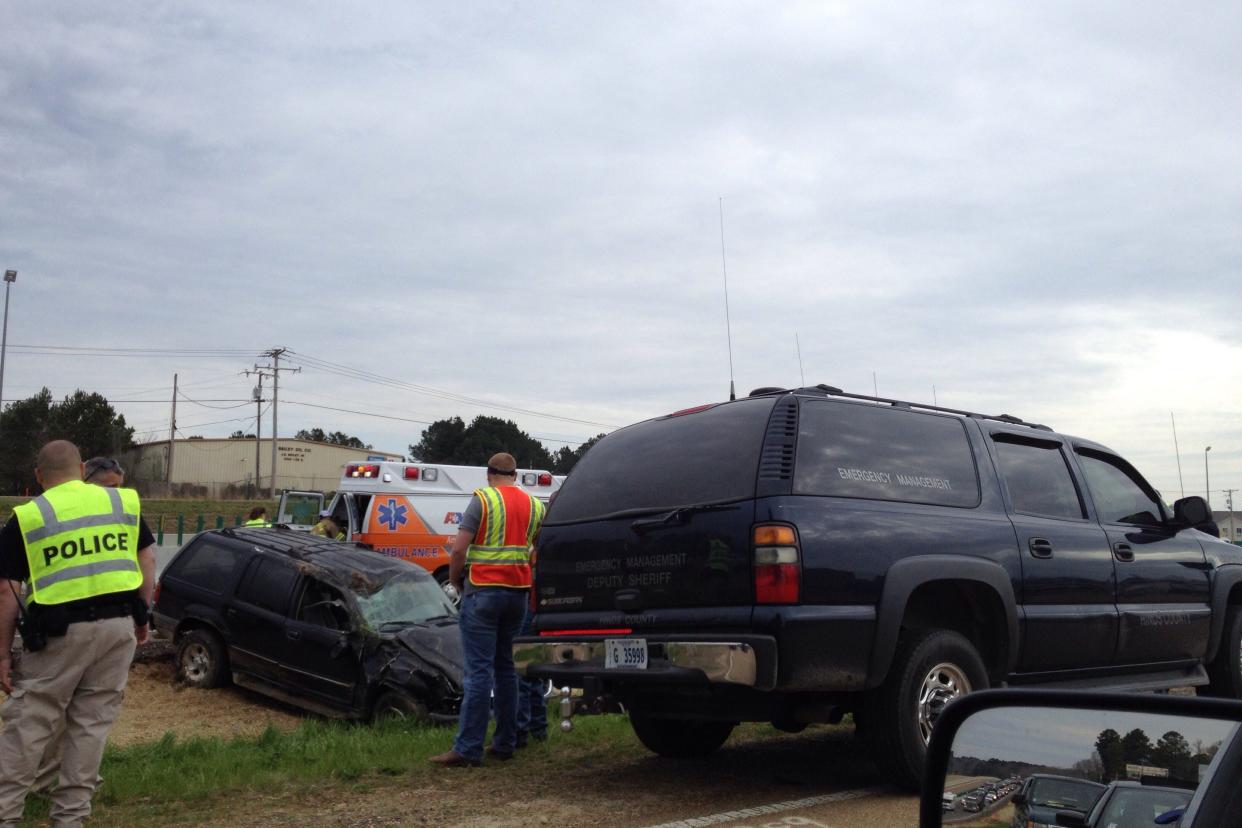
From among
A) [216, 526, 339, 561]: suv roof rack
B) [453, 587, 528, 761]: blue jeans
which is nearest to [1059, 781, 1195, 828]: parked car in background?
[453, 587, 528, 761]: blue jeans

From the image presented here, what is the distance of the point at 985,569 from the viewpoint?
5.84 meters

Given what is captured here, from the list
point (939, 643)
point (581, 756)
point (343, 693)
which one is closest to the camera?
point (939, 643)

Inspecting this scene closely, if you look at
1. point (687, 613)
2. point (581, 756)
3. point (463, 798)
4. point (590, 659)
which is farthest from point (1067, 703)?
point (581, 756)

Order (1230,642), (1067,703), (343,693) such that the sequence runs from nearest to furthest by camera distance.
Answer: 1. (1067,703)
2. (1230,642)
3. (343,693)

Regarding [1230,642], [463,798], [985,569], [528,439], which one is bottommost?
[463,798]

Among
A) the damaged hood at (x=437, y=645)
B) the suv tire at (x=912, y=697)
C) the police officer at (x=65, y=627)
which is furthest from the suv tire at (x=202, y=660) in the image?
the suv tire at (x=912, y=697)

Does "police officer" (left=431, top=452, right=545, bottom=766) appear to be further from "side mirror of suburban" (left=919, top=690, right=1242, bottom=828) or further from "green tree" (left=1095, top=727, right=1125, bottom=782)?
"green tree" (left=1095, top=727, right=1125, bottom=782)

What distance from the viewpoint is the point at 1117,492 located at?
7363mm

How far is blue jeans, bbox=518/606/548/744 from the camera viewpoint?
23.9ft

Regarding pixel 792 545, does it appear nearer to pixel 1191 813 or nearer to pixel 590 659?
pixel 590 659

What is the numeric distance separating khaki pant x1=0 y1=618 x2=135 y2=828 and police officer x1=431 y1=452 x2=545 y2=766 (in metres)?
2.10

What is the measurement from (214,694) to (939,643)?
759 cm

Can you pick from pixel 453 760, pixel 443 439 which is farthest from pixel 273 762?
pixel 443 439

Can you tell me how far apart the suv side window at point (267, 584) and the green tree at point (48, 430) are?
58.9m
